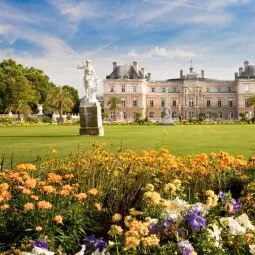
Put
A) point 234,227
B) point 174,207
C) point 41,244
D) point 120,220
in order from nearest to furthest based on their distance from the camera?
point 41,244 → point 234,227 → point 174,207 → point 120,220

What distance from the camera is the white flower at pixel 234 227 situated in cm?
461

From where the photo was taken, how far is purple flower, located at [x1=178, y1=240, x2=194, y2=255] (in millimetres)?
3982

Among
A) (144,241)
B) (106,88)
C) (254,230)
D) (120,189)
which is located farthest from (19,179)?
(106,88)

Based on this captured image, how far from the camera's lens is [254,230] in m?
4.65

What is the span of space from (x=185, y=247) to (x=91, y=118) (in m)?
22.7

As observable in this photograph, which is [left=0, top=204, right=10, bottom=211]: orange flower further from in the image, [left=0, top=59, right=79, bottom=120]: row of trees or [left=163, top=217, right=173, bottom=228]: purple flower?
[left=0, top=59, right=79, bottom=120]: row of trees

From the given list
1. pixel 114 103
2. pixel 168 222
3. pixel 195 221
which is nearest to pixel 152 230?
pixel 168 222

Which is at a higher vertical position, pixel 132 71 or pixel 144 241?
pixel 132 71

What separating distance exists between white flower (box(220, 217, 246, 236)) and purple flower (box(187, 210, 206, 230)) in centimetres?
38

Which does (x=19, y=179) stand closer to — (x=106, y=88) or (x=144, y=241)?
(x=144, y=241)

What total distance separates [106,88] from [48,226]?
99060 millimetres

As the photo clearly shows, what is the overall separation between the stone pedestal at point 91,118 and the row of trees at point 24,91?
42194mm

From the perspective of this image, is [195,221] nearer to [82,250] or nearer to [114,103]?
[82,250]

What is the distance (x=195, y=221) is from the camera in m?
4.38
